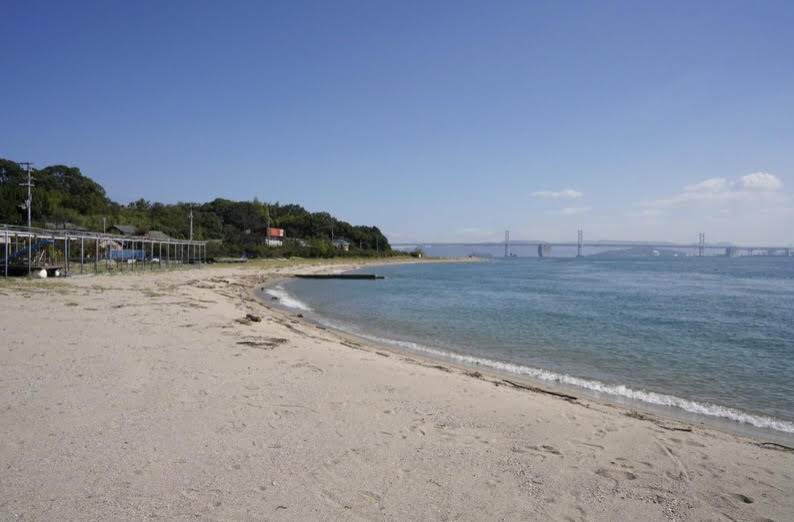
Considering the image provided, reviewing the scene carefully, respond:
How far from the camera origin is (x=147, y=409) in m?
4.84

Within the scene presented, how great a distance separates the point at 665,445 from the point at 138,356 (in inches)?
279

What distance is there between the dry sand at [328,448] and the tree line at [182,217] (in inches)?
1182

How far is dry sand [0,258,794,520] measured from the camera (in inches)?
127

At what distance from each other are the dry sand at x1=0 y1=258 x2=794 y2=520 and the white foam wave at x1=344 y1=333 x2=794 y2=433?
1.16 metres

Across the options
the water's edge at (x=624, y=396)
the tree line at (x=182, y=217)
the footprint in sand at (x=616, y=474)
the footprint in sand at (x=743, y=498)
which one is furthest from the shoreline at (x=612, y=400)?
the tree line at (x=182, y=217)

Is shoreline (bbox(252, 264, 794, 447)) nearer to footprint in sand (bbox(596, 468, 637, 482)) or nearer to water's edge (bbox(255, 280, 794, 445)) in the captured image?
water's edge (bbox(255, 280, 794, 445))

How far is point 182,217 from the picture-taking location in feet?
237

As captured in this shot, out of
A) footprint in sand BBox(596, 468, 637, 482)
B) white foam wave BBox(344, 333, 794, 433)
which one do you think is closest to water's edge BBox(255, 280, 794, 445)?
white foam wave BBox(344, 333, 794, 433)

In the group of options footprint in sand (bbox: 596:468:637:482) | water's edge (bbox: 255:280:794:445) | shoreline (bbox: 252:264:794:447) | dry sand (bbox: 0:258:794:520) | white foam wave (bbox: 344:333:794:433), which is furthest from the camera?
white foam wave (bbox: 344:333:794:433)

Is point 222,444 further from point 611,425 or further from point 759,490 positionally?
point 759,490

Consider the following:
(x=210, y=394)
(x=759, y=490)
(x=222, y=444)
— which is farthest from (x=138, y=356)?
(x=759, y=490)

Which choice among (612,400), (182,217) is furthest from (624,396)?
(182,217)

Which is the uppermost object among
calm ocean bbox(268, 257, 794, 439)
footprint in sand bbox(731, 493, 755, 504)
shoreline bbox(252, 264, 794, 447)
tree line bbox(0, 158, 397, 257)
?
tree line bbox(0, 158, 397, 257)

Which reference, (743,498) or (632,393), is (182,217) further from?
(743,498)
